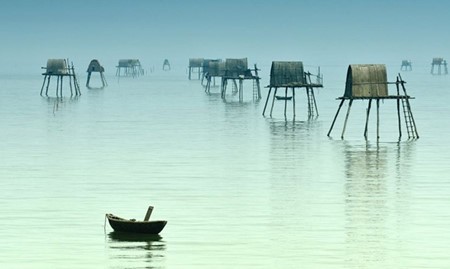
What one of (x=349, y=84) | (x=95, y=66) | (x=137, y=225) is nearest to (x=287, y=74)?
(x=349, y=84)

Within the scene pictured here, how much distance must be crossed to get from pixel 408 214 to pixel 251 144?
28965 mm

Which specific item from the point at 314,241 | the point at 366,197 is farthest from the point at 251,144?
the point at 314,241

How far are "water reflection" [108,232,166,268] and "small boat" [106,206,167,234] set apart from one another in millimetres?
173

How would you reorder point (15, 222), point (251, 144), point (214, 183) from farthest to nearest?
point (251, 144) < point (214, 183) < point (15, 222)

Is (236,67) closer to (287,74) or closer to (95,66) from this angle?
(287,74)

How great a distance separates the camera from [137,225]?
33969 mm

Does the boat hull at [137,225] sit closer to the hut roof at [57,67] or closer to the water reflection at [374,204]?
the water reflection at [374,204]

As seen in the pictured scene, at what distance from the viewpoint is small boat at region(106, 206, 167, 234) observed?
34.0 meters

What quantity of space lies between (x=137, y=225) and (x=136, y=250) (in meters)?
1.42

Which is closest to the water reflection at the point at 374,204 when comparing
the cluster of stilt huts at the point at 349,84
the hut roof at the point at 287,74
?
the cluster of stilt huts at the point at 349,84

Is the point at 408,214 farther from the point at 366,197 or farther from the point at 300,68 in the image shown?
the point at 300,68

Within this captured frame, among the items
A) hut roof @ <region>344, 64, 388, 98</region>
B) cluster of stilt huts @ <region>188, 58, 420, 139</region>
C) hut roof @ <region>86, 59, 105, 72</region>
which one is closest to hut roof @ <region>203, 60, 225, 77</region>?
cluster of stilt huts @ <region>188, 58, 420, 139</region>

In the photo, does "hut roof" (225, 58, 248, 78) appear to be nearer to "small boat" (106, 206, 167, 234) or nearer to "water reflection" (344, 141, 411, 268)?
"water reflection" (344, 141, 411, 268)

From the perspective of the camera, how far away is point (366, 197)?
144ft
